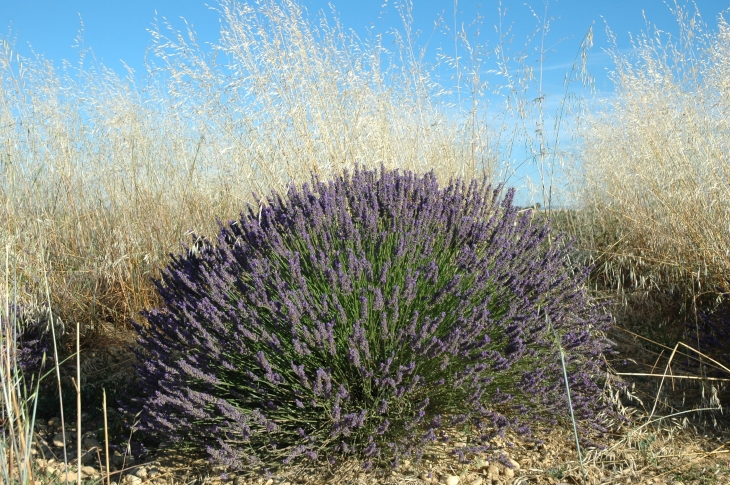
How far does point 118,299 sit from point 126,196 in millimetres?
865

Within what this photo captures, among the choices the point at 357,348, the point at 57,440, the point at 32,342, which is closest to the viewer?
the point at 357,348

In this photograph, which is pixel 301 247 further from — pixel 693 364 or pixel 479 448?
pixel 693 364

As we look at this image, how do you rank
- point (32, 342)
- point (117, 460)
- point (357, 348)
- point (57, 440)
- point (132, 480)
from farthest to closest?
point (32, 342) → point (57, 440) → point (117, 460) → point (132, 480) → point (357, 348)

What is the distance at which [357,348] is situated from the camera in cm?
193

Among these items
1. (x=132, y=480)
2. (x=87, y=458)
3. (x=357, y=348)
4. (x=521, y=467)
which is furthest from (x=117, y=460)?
(x=521, y=467)

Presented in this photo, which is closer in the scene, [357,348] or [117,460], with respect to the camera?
[357,348]

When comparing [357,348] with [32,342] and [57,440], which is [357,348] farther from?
[32,342]

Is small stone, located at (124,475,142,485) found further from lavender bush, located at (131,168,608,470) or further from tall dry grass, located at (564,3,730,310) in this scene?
tall dry grass, located at (564,3,730,310)

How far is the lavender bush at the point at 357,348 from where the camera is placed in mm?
1926

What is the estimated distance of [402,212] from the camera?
8.57 ft

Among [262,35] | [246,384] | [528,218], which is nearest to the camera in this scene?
[246,384]

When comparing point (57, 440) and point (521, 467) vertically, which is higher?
point (57, 440)

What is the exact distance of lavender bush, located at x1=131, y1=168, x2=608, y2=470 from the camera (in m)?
1.93

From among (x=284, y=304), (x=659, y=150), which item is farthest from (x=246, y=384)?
(x=659, y=150)
